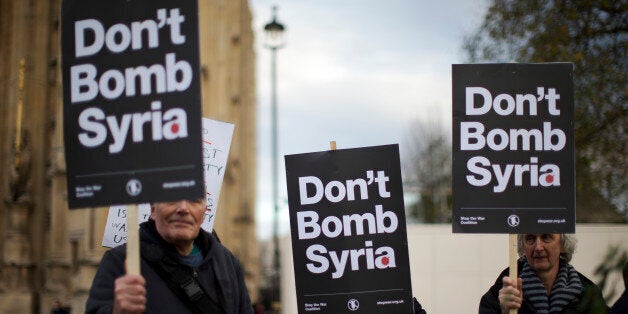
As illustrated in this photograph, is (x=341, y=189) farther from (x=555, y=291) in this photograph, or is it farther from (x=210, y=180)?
(x=555, y=291)

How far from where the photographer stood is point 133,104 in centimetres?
464

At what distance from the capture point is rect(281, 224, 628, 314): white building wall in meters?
16.1

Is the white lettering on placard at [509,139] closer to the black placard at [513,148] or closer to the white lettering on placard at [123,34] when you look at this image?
the black placard at [513,148]

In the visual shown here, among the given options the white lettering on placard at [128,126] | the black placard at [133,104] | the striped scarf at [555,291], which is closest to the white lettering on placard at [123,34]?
the black placard at [133,104]

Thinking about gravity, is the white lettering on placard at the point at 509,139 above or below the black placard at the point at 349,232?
above

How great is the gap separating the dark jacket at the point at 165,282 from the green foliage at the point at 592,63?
1213 centimetres

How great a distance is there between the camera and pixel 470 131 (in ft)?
19.9

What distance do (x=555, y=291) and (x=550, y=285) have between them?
0.23ft

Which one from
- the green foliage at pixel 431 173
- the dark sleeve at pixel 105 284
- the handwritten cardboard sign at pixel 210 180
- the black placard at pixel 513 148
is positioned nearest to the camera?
the dark sleeve at pixel 105 284

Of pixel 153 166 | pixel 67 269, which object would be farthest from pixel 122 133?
pixel 67 269

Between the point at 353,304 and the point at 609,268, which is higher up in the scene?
the point at 353,304

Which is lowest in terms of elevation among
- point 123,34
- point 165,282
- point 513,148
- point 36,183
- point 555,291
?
point 555,291

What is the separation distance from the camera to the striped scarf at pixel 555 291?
19.2 feet

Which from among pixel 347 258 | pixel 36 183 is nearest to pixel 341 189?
pixel 347 258
